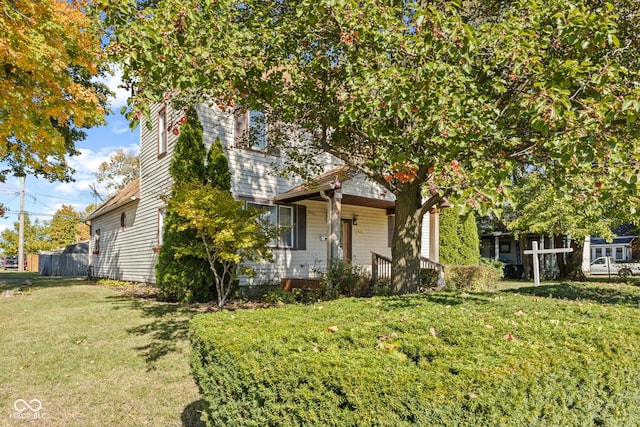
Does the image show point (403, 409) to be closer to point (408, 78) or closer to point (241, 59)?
point (408, 78)

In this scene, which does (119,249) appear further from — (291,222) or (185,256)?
(291,222)

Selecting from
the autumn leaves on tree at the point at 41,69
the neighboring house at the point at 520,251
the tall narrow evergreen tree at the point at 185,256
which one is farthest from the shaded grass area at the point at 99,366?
the neighboring house at the point at 520,251

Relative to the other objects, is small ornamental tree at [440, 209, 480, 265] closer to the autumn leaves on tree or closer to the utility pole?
the autumn leaves on tree

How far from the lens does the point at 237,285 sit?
10.8 metres

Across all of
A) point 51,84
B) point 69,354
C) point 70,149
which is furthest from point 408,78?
point 70,149

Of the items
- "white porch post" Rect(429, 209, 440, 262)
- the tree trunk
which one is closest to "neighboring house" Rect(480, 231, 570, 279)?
"white porch post" Rect(429, 209, 440, 262)

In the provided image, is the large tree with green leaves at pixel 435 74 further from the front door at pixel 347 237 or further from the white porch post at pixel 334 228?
the front door at pixel 347 237

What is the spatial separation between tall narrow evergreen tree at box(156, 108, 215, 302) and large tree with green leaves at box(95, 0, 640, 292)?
4.75 meters

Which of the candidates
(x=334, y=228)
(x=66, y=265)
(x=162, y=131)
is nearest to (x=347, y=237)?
(x=334, y=228)

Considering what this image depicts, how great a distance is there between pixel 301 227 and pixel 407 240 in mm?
5815

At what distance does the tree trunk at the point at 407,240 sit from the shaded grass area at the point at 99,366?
3772 millimetres

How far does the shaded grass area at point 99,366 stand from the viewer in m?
4.15

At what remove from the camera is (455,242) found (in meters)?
18.4

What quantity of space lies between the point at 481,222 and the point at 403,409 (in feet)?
84.9
